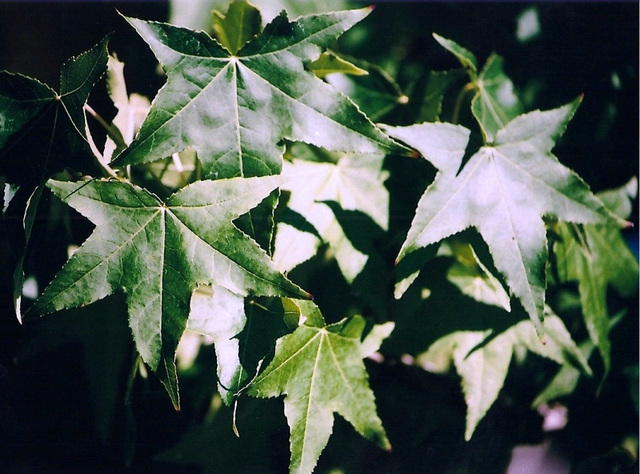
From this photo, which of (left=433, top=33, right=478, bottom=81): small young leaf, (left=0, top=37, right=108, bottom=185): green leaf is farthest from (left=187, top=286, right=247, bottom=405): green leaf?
(left=433, top=33, right=478, bottom=81): small young leaf

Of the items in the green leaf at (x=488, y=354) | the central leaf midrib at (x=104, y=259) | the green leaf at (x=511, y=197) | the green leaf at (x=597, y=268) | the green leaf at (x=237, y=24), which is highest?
the green leaf at (x=237, y=24)

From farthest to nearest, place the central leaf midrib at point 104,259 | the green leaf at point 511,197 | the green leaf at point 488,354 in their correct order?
the green leaf at point 488,354, the green leaf at point 511,197, the central leaf midrib at point 104,259

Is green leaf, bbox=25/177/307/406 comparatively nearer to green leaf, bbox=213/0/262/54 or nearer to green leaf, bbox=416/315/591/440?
green leaf, bbox=213/0/262/54

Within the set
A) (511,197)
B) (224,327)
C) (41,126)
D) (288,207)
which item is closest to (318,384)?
(224,327)

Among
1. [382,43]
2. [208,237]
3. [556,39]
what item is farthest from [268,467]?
[556,39]

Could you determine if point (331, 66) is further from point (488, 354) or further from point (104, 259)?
point (488, 354)

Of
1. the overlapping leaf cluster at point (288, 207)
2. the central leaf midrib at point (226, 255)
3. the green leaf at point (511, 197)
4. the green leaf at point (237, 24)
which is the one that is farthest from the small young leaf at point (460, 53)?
the central leaf midrib at point (226, 255)

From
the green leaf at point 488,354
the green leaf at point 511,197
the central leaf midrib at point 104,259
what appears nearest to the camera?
the central leaf midrib at point 104,259

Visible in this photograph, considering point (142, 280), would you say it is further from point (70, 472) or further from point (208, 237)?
point (70, 472)

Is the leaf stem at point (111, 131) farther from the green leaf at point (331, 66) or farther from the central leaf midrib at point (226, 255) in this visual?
the green leaf at point (331, 66)
